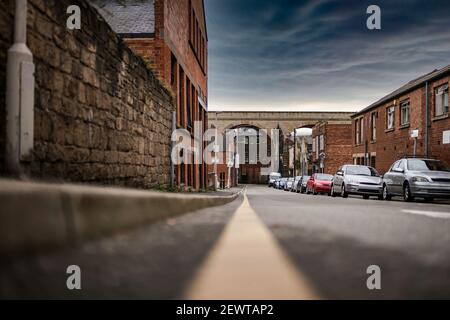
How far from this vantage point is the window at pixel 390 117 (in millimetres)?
27781

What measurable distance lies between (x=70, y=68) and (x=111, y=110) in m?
1.61

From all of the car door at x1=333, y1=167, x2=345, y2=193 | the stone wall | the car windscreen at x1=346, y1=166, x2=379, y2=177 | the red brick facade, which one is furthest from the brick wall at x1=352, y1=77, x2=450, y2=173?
the stone wall

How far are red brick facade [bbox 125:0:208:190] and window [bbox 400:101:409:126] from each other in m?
11.9

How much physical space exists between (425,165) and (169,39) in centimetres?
1054

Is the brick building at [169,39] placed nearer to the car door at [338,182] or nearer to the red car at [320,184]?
the car door at [338,182]

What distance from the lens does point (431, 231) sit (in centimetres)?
372

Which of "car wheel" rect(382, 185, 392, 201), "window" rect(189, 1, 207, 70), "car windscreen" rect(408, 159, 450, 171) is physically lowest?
"car wheel" rect(382, 185, 392, 201)

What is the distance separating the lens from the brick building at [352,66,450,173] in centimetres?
2081

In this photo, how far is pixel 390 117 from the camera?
28.4 m

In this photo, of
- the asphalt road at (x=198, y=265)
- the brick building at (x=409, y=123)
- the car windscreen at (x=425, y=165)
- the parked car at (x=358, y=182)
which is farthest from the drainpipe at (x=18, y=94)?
the brick building at (x=409, y=123)

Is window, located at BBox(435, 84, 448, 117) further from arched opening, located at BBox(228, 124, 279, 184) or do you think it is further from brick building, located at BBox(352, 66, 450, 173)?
arched opening, located at BBox(228, 124, 279, 184)
